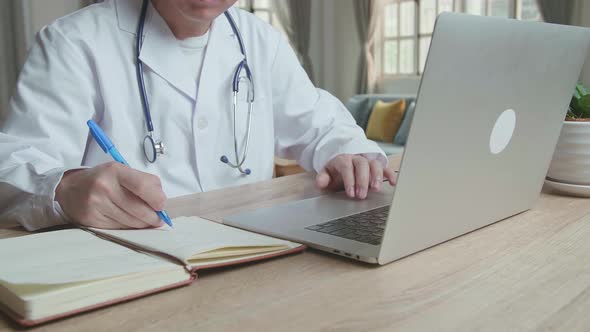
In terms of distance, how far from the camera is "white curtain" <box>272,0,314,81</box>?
680cm

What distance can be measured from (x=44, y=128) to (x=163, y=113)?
0.93 feet

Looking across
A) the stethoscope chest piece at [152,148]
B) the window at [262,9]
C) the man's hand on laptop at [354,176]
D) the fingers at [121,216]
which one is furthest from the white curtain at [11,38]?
the fingers at [121,216]

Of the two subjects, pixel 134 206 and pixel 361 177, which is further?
pixel 361 177

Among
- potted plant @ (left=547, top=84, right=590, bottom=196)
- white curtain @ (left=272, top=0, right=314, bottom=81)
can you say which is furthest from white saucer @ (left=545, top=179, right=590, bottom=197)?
white curtain @ (left=272, top=0, right=314, bottom=81)

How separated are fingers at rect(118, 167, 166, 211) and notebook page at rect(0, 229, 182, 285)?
0.27ft

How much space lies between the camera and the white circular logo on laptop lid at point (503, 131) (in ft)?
2.33

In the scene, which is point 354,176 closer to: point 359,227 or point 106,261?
point 359,227

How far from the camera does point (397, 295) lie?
552 millimetres

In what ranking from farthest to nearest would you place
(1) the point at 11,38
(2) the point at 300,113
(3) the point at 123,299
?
(1) the point at 11,38 < (2) the point at 300,113 < (3) the point at 123,299

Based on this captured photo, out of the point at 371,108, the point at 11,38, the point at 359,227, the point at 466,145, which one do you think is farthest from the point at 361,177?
the point at 371,108

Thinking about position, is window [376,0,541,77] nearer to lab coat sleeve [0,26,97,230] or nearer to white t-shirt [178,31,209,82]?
white t-shirt [178,31,209,82]

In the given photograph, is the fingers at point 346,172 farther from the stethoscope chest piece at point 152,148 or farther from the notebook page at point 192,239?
the stethoscope chest piece at point 152,148

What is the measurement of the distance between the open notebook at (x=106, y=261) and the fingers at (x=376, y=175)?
38cm

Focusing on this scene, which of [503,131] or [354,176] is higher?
[503,131]
